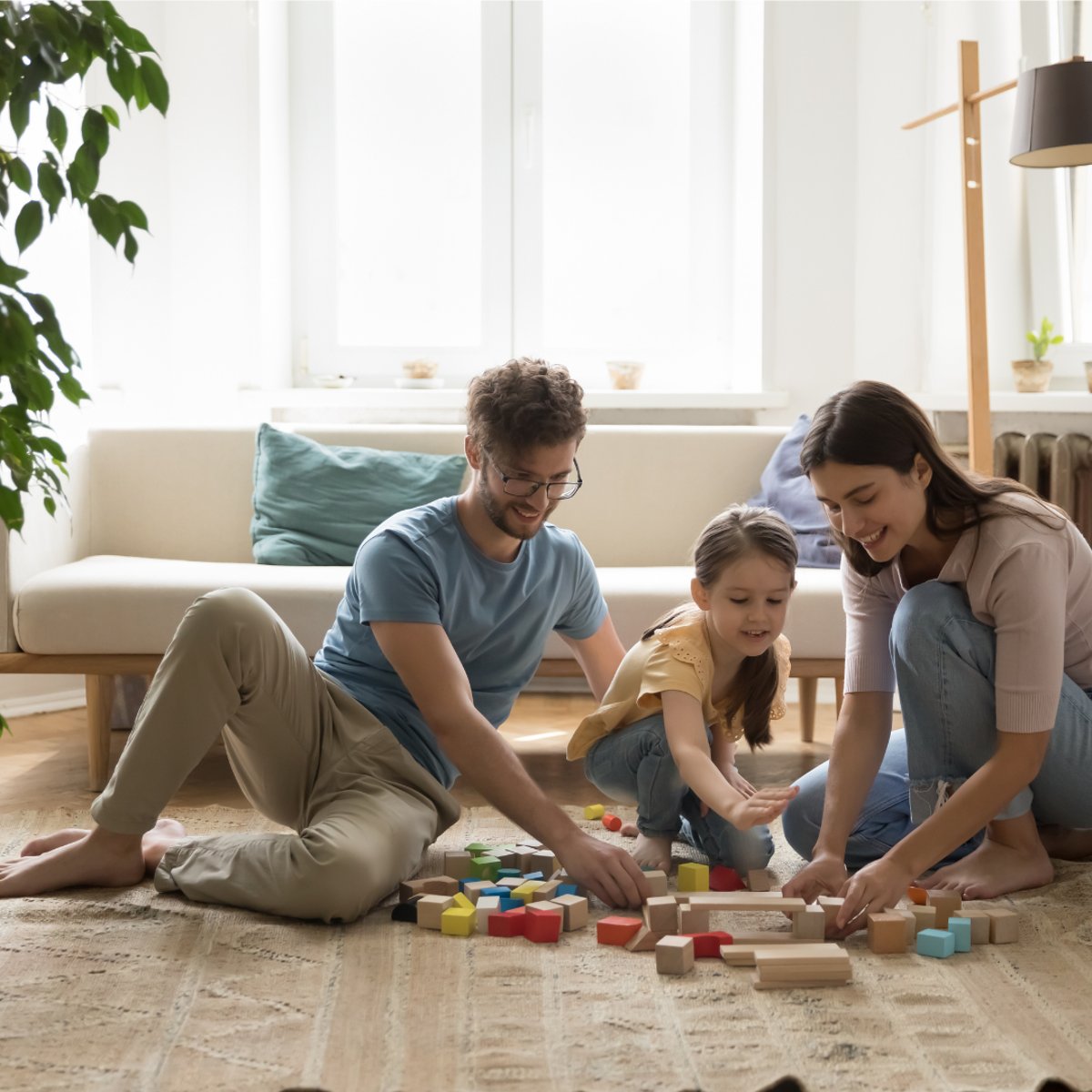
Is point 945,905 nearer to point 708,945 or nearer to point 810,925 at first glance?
point 810,925

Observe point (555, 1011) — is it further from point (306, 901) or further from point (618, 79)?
point (618, 79)

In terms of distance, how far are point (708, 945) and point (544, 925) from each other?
0.23m

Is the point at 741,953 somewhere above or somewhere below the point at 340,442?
below

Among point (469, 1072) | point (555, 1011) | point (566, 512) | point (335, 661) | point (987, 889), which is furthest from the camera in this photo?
point (566, 512)

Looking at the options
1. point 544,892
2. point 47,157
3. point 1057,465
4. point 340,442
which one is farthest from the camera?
point 1057,465

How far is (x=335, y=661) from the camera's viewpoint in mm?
2275

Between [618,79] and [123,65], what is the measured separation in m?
3.42

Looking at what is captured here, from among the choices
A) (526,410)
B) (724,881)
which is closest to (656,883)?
(724,881)

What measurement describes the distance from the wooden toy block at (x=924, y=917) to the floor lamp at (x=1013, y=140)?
5.12ft

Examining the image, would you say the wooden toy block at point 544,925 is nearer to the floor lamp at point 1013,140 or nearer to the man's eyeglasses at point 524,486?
the man's eyeglasses at point 524,486

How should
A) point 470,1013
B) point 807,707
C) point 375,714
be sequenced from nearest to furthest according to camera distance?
1. point 470,1013
2. point 375,714
3. point 807,707

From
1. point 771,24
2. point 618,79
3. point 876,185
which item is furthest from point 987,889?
point 618,79

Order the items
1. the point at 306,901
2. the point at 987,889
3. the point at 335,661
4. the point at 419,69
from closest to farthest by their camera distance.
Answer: the point at 306,901 → the point at 987,889 → the point at 335,661 → the point at 419,69

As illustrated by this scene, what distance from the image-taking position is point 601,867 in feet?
6.29
